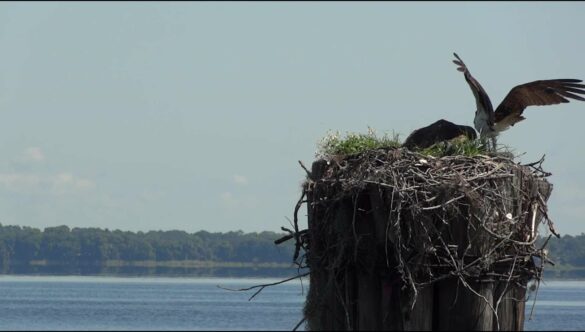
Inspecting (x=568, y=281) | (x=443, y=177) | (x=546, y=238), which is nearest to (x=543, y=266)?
(x=546, y=238)

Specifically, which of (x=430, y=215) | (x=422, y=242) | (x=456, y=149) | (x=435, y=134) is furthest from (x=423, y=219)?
(x=435, y=134)

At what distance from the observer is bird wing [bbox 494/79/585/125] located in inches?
683

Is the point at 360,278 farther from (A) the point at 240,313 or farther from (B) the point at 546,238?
(A) the point at 240,313

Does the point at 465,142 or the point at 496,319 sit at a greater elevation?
the point at 465,142

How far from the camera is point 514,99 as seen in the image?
17.4 m

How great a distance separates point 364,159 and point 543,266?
244cm

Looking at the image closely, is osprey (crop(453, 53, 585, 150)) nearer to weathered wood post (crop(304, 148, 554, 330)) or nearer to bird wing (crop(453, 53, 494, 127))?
bird wing (crop(453, 53, 494, 127))

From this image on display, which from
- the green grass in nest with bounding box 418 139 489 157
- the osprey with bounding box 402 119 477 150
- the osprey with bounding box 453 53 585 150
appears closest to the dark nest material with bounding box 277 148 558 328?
the green grass in nest with bounding box 418 139 489 157

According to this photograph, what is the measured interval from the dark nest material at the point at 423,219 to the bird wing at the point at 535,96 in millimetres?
1497

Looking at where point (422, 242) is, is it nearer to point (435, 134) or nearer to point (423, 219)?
point (423, 219)

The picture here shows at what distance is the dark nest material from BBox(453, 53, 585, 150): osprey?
123 centimetres

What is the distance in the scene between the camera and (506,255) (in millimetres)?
15562

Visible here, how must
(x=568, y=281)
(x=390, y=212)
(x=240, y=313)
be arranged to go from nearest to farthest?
1. (x=390, y=212)
2. (x=240, y=313)
3. (x=568, y=281)

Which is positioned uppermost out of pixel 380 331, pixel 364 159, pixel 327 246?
pixel 364 159
